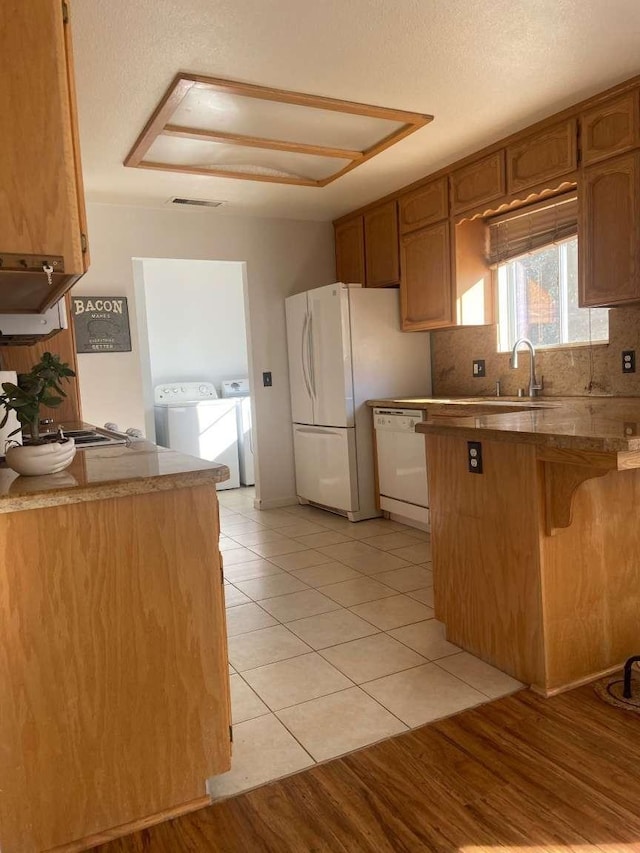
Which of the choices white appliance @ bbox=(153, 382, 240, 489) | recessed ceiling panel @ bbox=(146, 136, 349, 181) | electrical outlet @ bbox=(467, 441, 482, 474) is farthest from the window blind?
white appliance @ bbox=(153, 382, 240, 489)

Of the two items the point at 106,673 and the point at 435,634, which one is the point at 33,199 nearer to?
the point at 106,673

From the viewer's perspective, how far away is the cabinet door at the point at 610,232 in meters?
2.89

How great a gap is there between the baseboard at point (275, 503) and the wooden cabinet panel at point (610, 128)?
10.7ft

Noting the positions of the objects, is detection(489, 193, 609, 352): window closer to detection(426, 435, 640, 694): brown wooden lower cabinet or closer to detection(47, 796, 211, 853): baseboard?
detection(426, 435, 640, 694): brown wooden lower cabinet

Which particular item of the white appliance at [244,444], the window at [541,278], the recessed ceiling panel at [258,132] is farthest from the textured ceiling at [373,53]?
the white appliance at [244,444]

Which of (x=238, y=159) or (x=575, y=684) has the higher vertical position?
(x=238, y=159)

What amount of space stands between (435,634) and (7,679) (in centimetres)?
168

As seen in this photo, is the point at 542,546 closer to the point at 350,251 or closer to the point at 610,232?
the point at 610,232

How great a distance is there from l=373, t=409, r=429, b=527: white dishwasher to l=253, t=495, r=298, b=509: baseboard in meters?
0.95

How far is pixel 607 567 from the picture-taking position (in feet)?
7.17

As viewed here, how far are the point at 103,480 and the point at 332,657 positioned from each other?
133 cm

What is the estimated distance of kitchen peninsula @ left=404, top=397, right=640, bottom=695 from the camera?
2.04 m

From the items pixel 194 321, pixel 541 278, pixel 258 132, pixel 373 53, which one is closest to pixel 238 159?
pixel 258 132

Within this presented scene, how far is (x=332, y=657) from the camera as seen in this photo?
247cm
